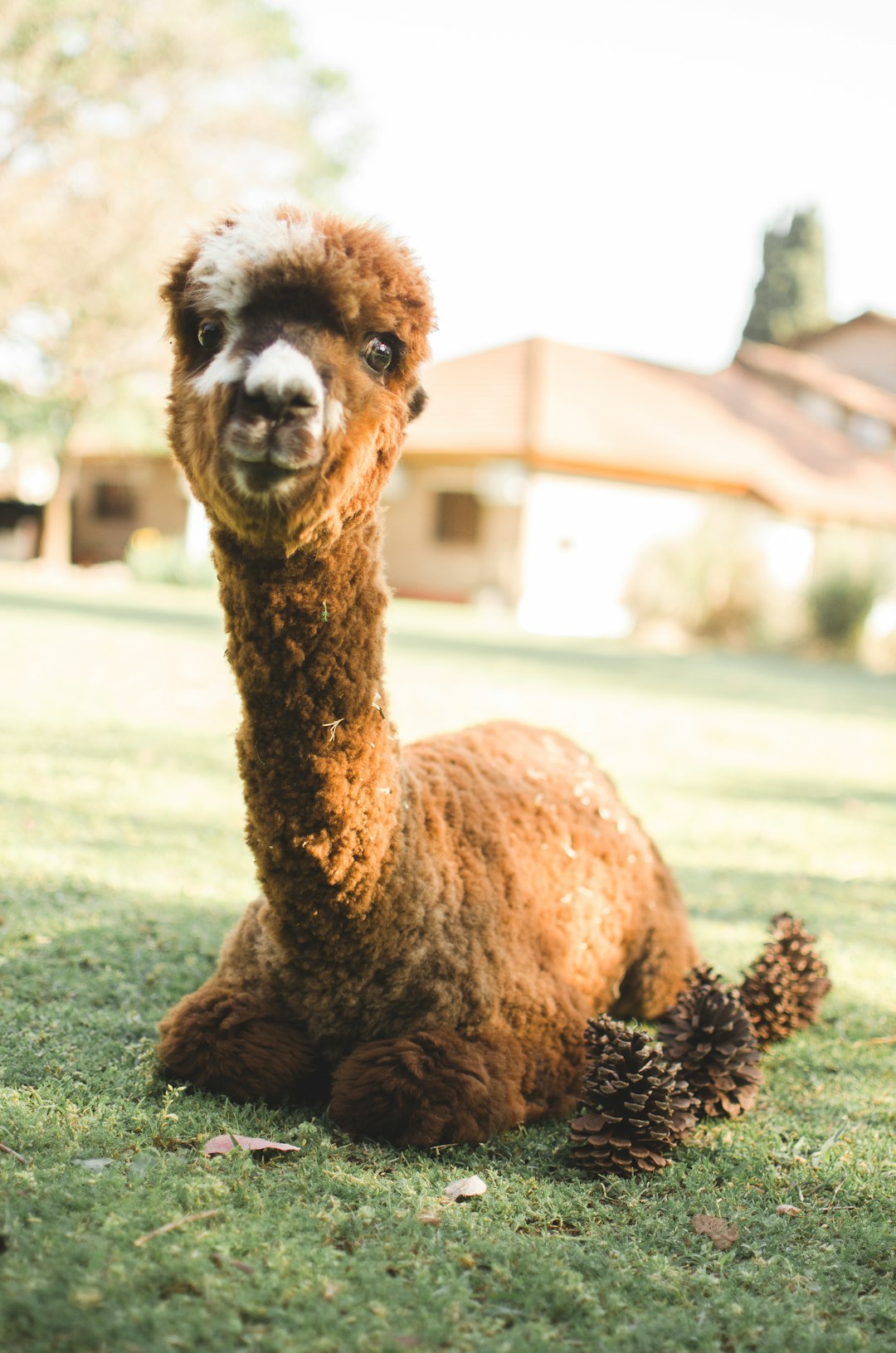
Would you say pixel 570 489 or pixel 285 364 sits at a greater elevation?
pixel 570 489

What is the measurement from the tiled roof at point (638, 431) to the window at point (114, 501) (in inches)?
404

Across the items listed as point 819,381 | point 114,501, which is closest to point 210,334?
point 114,501

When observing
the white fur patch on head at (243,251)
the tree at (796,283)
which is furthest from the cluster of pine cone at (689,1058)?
the tree at (796,283)

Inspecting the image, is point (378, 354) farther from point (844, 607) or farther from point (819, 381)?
point (819, 381)

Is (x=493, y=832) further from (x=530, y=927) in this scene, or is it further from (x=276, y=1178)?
(x=276, y=1178)

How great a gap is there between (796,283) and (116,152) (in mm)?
31893

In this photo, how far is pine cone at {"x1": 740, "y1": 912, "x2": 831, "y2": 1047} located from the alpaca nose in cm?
227

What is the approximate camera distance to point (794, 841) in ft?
→ 21.7

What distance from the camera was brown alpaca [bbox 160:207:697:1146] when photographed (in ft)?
6.78

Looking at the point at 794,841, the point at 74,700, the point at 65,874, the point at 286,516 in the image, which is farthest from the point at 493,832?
the point at 74,700

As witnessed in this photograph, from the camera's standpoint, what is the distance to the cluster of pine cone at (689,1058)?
252 cm

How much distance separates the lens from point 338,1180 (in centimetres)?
227

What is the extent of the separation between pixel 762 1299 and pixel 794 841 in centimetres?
478

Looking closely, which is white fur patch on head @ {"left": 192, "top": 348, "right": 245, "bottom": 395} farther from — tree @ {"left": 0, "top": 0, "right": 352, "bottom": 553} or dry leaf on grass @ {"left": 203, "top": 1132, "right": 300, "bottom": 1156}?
tree @ {"left": 0, "top": 0, "right": 352, "bottom": 553}
